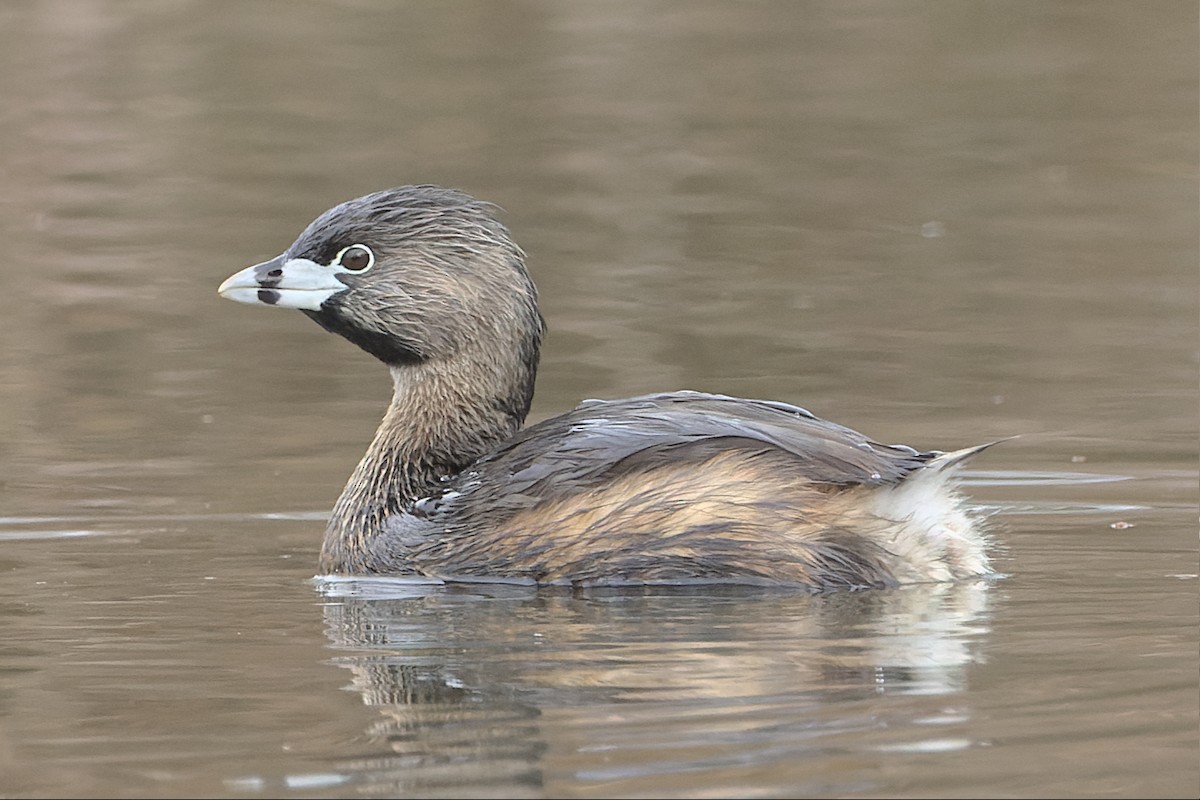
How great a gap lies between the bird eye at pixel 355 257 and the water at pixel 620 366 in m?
0.95

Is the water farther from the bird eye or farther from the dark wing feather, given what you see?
the bird eye

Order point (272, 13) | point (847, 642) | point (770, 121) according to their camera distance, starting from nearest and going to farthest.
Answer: point (847, 642) → point (770, 121) → point (272, 13)

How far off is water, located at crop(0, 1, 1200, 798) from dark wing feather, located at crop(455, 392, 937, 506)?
0.35 m

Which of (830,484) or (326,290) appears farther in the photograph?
(326,290)

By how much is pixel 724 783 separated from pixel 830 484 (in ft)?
7.13

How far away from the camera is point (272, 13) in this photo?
22.0 meters

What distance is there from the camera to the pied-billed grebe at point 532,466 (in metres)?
6.54

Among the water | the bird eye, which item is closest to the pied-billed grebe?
the bird eye

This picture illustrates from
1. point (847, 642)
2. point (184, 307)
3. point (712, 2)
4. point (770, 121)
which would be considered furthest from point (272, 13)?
point (847, 642)

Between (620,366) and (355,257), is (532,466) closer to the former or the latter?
(355,257)

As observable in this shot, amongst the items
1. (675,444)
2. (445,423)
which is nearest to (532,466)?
(675,444)

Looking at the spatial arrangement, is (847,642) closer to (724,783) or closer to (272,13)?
(724,783)

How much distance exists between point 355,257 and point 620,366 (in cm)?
267

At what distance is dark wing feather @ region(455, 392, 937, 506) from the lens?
6543mm
